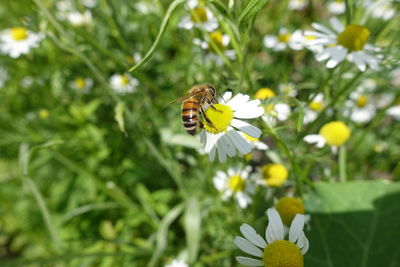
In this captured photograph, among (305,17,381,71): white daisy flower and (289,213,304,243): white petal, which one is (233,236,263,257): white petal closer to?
(289,213,304,243): white petal

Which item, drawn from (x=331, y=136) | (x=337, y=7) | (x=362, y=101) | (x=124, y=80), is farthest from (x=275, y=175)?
(x=337, y=7)

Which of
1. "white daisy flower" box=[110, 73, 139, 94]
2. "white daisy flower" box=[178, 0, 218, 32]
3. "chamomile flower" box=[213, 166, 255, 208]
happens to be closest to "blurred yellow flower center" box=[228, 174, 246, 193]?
"chamomile flower" box=[213, 166, 255, 208]

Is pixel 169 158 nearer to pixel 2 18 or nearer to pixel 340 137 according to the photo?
pixel 340 137

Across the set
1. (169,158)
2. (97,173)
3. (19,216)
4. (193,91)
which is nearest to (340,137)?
(193,91)

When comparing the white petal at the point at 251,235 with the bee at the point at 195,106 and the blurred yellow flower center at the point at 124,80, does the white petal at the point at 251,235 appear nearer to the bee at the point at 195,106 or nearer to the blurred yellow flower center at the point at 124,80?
the bee at the point at 195,106

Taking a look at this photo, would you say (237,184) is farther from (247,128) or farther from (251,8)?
(251,8)

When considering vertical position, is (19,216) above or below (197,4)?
below

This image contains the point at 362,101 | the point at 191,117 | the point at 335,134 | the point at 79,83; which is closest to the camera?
the point at 191,117
